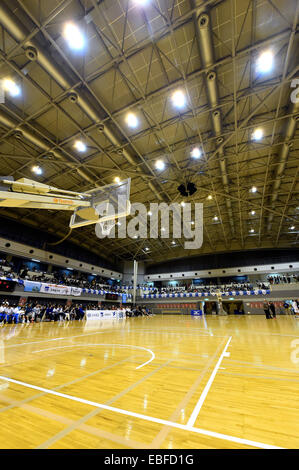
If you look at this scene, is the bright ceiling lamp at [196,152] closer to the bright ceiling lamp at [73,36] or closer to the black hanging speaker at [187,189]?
the black hanging speaker at [187,189]

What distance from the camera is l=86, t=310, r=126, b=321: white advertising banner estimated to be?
20.5 m

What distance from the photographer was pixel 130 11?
8094mm

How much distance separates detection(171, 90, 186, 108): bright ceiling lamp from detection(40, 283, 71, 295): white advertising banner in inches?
851

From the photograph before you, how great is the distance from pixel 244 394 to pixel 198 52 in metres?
12.7

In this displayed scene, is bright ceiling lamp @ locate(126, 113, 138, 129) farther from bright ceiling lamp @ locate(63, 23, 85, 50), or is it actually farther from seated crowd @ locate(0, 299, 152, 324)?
seated crowd @ locate(0, 299, 152, 324)

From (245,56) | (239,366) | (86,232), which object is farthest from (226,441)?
(86,232)

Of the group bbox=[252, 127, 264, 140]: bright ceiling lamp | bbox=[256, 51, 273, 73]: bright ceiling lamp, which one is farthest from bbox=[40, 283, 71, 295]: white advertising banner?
bbox=[256, 51, 273, 73]: bright ceiling lamp

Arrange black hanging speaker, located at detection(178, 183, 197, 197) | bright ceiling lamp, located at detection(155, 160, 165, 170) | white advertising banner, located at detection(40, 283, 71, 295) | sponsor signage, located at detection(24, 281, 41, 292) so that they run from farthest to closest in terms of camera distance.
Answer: white advertising banner, located at detection(40, 283, 71, 295) < sponsor signage, located at detection(24, 281, 41, 292) < bright ceiling lamp, located at detection(155, 160, 165, 170) < black hanging speaker, located at detection(178, 183, 197, 197)

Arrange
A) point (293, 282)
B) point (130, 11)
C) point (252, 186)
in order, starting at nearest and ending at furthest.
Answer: point (130, 11)
point (252, 186)
point (293, 282)

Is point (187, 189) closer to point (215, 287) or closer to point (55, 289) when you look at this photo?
point (55, 289)

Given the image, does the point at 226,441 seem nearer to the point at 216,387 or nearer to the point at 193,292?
the point at 216,387

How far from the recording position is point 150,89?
423 inches

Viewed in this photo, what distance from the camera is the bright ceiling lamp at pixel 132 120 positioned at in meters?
11.8

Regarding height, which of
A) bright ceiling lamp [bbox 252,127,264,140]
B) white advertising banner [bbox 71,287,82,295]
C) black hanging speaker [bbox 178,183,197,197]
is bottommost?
white advertising banner [bbox 71,287,82,295]
